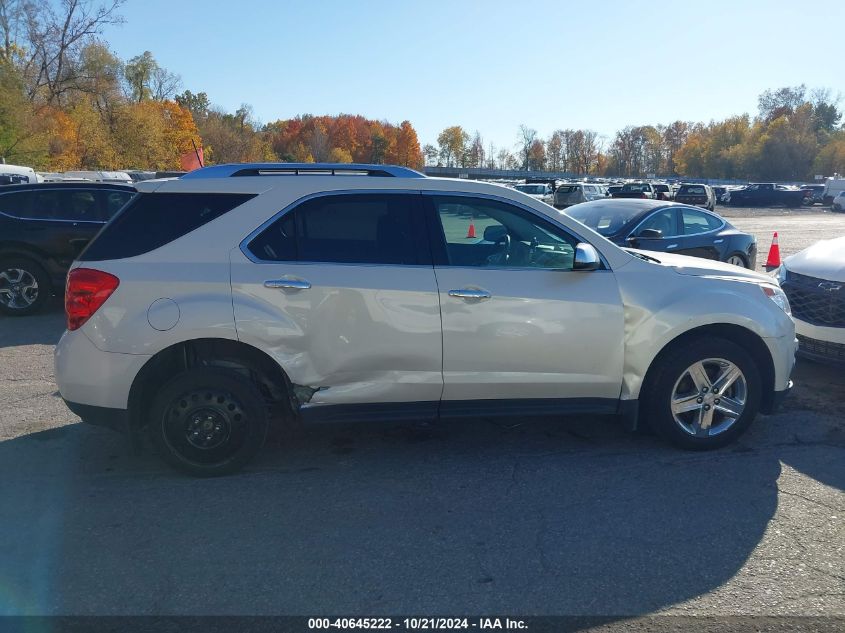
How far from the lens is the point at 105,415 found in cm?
434

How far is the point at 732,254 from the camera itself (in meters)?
11.0

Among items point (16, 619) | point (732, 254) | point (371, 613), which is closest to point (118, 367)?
point (16, 619)

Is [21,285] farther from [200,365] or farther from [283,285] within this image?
[283,285]

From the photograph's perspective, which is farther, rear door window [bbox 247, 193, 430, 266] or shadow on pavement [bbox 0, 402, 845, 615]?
rear door window [bbox 247, 193, 430, 266]

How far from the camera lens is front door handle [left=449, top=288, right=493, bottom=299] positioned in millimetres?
4441

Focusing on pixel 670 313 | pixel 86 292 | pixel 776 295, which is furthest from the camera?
pixel 776 295

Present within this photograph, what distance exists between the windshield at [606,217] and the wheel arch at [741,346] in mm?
4952

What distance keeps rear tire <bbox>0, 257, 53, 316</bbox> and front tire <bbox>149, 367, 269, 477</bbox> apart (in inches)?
255

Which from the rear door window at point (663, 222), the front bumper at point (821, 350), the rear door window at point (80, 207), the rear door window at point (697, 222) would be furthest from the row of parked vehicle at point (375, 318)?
the rear door window at point (80, 207)

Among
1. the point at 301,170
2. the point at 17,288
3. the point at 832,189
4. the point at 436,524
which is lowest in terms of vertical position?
the point at 436,524

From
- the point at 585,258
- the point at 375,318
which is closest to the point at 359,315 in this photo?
the point at 375,318

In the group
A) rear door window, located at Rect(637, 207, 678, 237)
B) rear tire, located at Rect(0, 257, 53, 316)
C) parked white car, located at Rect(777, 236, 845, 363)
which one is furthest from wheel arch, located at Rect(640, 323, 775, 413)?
rear tire, located at Rect(0, 257, 53, 316)

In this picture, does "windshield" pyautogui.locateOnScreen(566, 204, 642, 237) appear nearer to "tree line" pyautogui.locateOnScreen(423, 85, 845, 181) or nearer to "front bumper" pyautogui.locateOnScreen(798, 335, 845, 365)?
"front bumper" pyautogui.locateOnScreen(798, 335, 845, 365)

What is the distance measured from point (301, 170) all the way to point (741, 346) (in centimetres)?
327
